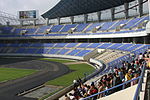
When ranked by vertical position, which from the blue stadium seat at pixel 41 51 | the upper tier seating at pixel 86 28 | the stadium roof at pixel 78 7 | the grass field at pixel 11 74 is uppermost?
the stadium roof at pixel 78 7

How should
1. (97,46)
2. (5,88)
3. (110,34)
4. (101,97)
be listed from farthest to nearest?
(97,46)
(110,34)
(5,88)
(101,97)

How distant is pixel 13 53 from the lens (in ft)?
226

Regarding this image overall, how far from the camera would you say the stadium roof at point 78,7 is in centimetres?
5665

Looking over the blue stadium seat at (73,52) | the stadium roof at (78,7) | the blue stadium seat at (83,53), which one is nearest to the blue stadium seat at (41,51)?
the blue stadium seat at (73,52)

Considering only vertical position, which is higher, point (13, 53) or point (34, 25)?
point (34, 25)

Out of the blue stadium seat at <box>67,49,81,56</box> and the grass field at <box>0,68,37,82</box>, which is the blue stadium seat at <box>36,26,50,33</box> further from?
the grass field at <box>0,68,37,82</box>

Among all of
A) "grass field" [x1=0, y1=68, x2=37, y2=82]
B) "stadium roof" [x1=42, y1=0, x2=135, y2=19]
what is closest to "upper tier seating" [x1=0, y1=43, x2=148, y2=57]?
"stadium roof" [x1=42, y1=0, x2=135, y2=19]

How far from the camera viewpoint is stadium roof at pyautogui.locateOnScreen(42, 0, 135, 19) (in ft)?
→ 186

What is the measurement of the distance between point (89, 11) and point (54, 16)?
16875 mm

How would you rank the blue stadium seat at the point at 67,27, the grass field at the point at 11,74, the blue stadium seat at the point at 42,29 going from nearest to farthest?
the grass field at the point at 11,74 < the blue stadium seat at the point at 67,27 < the blue stadium seat at the point at 42,29

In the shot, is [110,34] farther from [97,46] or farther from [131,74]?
[131,74]

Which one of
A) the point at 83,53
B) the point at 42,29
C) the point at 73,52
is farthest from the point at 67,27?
the point at 83,53

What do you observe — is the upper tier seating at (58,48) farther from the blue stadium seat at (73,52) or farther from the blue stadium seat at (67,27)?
the blue stadium seat at (67,27)

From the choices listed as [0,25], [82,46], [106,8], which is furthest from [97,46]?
[0,25]
